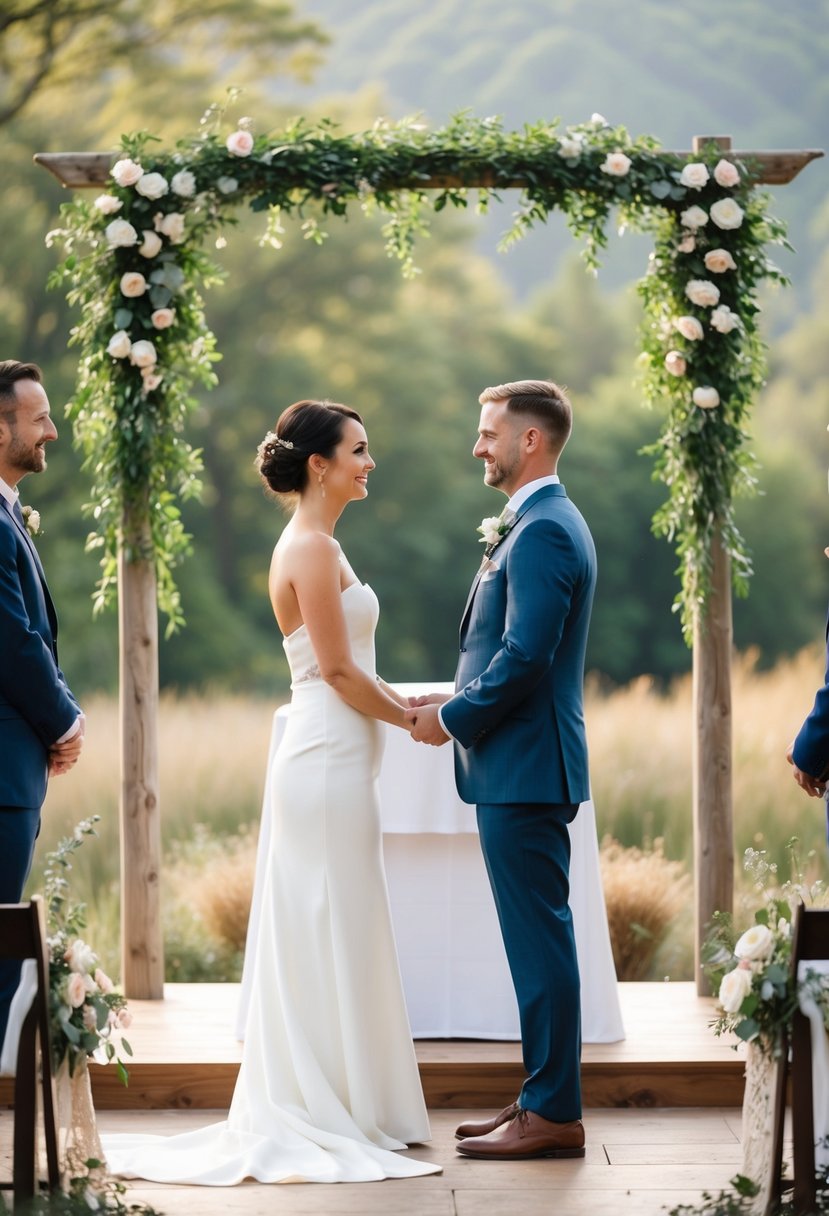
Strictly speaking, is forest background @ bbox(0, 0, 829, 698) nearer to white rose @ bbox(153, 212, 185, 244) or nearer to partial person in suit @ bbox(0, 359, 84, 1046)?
white rose @ bbox(153, 212, 185, 244)

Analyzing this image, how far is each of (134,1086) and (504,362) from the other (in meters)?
12.9

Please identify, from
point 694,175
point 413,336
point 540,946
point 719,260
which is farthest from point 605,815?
point 413,336

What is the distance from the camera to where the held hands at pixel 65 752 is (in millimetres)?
3606

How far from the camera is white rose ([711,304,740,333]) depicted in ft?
15.8

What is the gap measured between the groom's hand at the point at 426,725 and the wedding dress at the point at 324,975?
124mm

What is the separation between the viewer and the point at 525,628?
354cm

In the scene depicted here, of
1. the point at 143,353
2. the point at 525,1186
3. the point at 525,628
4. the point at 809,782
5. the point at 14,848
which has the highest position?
the point at 143,353

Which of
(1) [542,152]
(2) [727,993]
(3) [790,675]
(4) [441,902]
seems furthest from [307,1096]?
(3) [790,675]

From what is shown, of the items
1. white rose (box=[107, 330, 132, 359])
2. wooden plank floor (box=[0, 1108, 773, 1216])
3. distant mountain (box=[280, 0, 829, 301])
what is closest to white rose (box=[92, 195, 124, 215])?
white rose (box=[107, 330, 132, 359])

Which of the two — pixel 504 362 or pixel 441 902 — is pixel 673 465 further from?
pixel 504 362

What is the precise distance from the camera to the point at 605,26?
1770cm

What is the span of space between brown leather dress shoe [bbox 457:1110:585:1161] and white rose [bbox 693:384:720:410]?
93.7 inches

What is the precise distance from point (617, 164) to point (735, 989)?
2.88 m

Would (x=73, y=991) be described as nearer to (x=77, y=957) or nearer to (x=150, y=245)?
(x=77, y=957)
